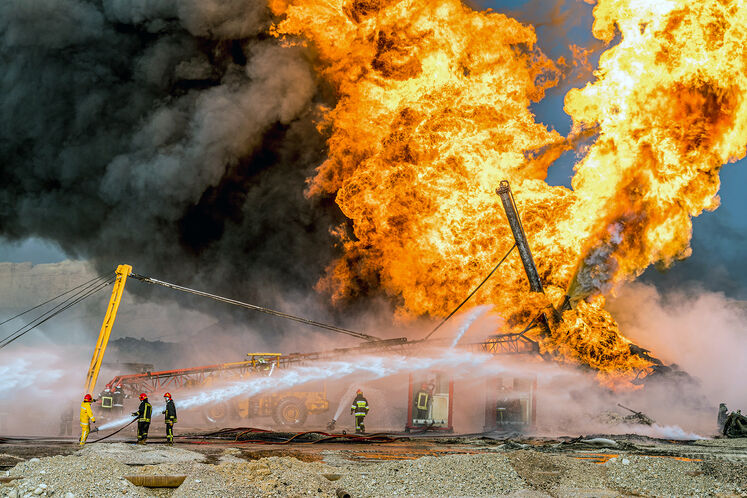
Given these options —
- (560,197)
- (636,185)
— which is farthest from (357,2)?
(636,185)

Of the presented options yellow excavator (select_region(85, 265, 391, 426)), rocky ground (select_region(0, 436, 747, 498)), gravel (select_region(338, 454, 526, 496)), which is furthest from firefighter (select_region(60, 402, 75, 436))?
gravel (select_region(338, 454, 526, 496))

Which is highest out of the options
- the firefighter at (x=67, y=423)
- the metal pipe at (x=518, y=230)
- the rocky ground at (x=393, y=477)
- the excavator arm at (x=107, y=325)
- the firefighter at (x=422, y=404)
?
the metal pipe at (x=518, y=230)

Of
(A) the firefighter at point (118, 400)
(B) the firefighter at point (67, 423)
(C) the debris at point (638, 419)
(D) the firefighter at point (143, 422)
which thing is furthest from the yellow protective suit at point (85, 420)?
(C) the debris at point (638, 419)

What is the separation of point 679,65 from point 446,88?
25.4 feet

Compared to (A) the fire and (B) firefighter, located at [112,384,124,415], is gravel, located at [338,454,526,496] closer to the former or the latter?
(A) the fire

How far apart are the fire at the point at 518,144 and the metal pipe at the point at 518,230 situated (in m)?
1.82

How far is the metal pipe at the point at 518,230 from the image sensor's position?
17891mm

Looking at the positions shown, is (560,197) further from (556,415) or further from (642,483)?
(642,483)

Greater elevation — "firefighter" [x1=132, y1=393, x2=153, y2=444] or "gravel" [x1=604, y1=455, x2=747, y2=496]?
"gravel" [x1=604, y1=455, x2=747, y2=496]

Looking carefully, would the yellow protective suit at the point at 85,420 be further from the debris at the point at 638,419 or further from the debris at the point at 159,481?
the debris at the point at 638,419

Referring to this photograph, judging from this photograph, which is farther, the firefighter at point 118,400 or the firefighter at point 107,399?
the firefighter at point 118,400

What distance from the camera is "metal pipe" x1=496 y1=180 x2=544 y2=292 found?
17.9 metres

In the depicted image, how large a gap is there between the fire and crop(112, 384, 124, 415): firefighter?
11418 millimetres

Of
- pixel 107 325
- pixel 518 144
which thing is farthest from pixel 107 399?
pixel 518 144
